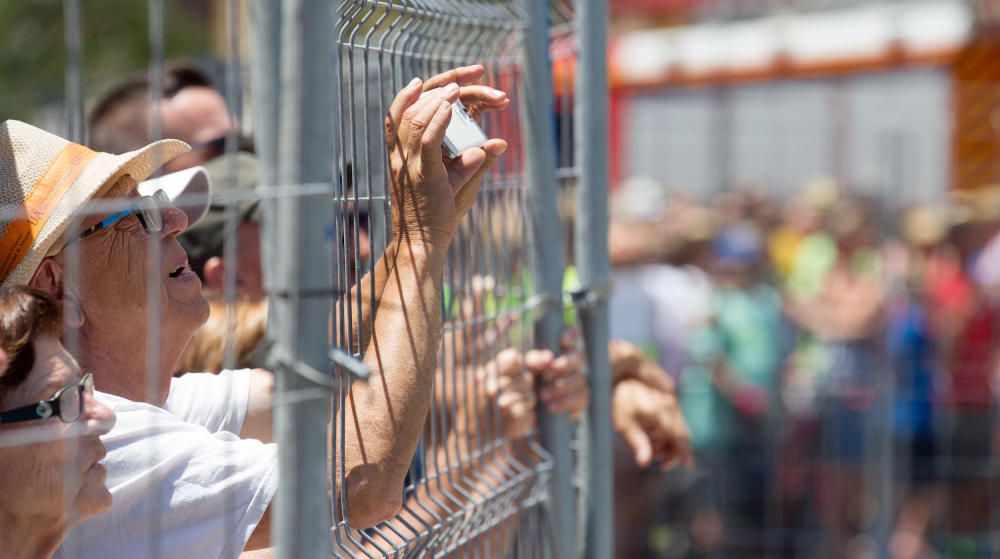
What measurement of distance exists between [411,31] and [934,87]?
6.20 m

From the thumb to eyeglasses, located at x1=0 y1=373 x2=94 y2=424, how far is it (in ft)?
5.26

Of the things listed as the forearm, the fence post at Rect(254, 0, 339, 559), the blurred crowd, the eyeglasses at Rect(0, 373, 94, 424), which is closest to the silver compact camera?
the forearm

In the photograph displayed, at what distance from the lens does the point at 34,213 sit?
1.77m

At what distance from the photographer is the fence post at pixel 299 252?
1298mm

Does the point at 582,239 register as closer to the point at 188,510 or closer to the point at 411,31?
the point at 411,31

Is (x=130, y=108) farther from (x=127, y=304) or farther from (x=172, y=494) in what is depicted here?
(x=172, y=494)

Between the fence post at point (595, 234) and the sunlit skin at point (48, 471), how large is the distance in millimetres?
1288

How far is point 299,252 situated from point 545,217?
124cm

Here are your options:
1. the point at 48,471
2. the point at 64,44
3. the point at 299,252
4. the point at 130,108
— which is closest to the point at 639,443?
the point at 48,471

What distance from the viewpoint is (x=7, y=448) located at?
150 cm

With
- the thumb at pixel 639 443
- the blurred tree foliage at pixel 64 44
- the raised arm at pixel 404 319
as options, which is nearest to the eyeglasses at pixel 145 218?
the raised arm at pixel 404 319

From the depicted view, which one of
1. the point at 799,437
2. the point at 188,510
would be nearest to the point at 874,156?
the point at 799,437

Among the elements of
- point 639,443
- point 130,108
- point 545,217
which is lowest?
point 639,443

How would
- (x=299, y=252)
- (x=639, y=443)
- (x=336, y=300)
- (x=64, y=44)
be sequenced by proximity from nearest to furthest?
1. (x=299, y=252)
2. (x=336, y=300)
3. (x=639, y=443)
4. (x=64, y=44)
